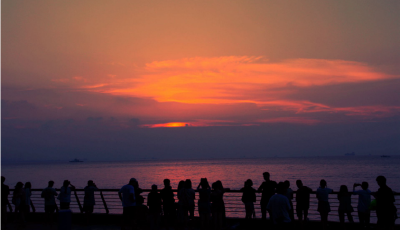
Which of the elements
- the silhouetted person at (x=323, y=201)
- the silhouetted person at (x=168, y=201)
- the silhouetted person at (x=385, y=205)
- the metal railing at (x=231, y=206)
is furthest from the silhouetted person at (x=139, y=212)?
the silhouetted person at (x=385, y=205)

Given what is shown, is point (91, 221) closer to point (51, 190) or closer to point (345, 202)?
point (51, 190)

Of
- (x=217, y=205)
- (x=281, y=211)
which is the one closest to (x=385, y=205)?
(x=281, y=211)

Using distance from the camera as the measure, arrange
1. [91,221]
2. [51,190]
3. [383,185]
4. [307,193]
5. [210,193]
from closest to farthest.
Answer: [383,185] < [210,193] < [307,193] < [51,190] < [91,221]

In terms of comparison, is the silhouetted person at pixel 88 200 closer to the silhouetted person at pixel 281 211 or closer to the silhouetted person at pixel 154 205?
the silhouetted person at pixel 154 205

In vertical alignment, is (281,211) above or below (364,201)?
above

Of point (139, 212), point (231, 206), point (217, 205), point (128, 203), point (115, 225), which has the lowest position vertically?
point (231, 206)

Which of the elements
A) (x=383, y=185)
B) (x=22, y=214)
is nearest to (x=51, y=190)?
(x=22, y=214)

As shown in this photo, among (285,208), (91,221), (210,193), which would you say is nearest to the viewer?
(285,208)

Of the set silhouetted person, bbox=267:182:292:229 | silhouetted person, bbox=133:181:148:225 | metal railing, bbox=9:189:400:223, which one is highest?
silhouetted person, bbox=267:182:292:229

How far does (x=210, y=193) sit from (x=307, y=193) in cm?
340

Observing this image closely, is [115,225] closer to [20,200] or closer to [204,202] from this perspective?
[20,200]

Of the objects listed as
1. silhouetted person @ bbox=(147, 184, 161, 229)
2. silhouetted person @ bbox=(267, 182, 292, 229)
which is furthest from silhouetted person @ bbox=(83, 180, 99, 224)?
silhouetted person @ bbox=(267, 182, 292, 229)

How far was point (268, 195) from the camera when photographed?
1120cm

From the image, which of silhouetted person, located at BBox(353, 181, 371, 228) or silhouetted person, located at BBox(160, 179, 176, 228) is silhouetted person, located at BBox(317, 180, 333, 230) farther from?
silhouetted person, located at BBox(160, 179, 176, 228)
